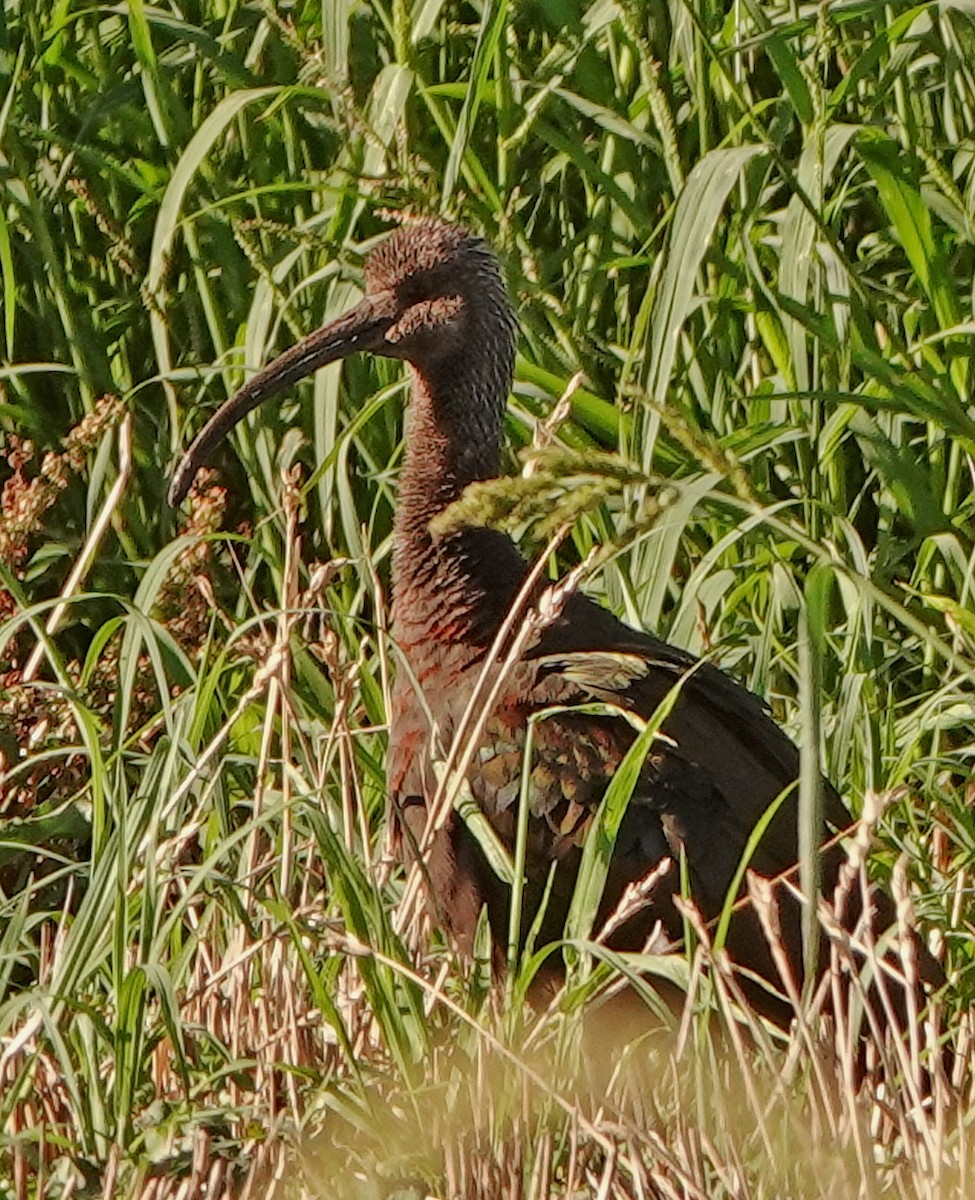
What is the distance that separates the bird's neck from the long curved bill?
0.50 feet

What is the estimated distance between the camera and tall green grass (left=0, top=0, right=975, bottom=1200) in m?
2.72

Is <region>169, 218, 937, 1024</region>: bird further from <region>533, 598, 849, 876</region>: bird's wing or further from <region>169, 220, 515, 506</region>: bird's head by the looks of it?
<region>169, 220, 515, 506</region>: bird's head

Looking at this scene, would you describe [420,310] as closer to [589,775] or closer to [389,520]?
[389,520]

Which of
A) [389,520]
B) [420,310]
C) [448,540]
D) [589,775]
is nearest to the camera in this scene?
[589,775]

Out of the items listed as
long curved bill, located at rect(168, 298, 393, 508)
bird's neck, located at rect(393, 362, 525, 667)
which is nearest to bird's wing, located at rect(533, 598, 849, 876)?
bird's neck, located at rect(393, 362, 525, 667)

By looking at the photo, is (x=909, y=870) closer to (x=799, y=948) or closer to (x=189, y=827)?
(x=799, y=948)

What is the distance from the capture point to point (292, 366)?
3.81 m

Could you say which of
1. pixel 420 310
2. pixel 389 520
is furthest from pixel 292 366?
pixel 389 520

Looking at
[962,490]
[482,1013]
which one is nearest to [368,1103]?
[482,1013]

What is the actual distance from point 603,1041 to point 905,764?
599 millimetres

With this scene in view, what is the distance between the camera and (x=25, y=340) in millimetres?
4703

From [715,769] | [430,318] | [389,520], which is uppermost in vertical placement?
[430,318]

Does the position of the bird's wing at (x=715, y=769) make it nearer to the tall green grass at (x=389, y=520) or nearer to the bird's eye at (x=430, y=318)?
the tall green grass at (x=389, y=520)

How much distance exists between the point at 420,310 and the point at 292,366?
275mm
